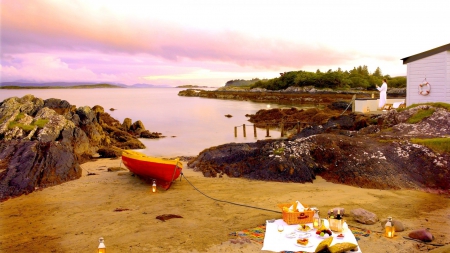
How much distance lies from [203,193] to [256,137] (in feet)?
54.9

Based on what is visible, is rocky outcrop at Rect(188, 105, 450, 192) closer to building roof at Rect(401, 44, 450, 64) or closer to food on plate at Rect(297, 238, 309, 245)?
building roof at Rect(401, 44, 450, 64)

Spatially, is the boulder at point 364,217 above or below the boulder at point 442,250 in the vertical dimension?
below

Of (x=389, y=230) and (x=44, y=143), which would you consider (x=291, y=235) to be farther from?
(x=44, y=143)

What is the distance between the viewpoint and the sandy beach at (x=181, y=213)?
698 centimetres

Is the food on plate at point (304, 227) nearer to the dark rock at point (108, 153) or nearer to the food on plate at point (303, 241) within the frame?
the food on plate at point (303, 241)

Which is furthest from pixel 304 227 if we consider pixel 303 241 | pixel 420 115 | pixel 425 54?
pixel 425 54

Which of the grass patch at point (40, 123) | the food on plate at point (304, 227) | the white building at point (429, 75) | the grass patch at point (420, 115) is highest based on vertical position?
the white building at point (429, 75)

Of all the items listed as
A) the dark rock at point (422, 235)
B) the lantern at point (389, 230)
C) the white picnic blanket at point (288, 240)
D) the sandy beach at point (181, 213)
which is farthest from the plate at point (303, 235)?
the dark rock at point (422, 235)

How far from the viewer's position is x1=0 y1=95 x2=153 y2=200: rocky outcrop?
12250 millimetres

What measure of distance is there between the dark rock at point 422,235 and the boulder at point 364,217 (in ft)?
2.97

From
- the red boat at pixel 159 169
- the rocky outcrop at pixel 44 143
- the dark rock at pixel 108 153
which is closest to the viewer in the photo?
the red boat at pixel 159 169

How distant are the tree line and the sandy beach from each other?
207 ft

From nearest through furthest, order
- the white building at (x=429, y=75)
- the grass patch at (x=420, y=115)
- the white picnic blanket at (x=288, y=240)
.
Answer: the white picnic blanket at (x=288, y=240) < the grass patch at (x=420, y=115) < the white building at (x=429, y=75)

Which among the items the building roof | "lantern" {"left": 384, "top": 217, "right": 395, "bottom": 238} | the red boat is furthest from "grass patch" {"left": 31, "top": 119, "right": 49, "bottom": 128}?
the building roof
